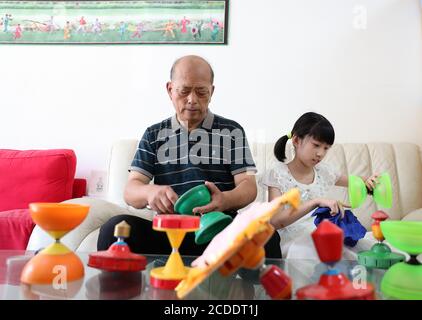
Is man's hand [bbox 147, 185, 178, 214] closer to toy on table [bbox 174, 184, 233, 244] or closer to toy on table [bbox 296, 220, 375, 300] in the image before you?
toy on table [bbox 174, 184, 233, 244]

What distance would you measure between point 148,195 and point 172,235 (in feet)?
1.02

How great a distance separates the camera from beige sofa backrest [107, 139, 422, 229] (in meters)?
1.66

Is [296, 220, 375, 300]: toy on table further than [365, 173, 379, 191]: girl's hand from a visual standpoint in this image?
No

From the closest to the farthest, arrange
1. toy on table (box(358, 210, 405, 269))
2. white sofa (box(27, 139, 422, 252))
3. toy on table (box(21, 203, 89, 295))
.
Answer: toy on table (box(21, 203, 89, 295)) → toy on table (box(358, 210, 405, 269)) → white sofa (box(27, 139, 422, 252))

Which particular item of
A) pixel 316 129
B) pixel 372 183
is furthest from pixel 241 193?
pixel 316 129

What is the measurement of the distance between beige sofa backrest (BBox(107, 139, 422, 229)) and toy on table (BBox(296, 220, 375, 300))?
116 centimetres

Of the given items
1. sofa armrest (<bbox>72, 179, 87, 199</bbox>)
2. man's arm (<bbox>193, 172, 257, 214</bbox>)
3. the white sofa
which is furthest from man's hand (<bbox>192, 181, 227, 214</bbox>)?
sofa armrest (<bbox>72, 179, 87, 199</bbox>)

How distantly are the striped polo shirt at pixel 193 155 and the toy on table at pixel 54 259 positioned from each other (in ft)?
1.68

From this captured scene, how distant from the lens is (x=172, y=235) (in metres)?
0.60

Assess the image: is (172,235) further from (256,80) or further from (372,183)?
(256,80)

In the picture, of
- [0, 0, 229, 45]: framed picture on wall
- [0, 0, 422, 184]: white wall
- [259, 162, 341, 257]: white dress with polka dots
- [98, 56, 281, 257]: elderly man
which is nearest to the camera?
[98, 56, 281, 257]: elderly man

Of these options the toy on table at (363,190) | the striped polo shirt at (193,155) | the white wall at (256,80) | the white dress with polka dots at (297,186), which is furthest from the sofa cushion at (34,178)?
the toy on table at (363,190)

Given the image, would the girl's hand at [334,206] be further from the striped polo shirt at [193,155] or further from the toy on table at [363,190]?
the striped polo shirt at [193,155]

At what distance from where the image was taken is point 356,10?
1.98 meters
